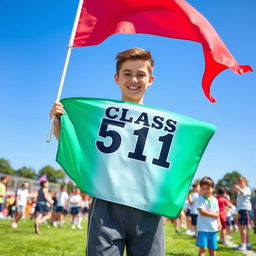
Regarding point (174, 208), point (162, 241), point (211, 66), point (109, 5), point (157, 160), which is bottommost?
point (162, 241)

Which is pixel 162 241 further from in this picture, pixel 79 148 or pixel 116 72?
pixel 116 72

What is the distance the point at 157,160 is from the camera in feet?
8.59

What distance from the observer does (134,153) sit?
262cm

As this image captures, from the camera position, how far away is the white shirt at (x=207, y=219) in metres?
6.15

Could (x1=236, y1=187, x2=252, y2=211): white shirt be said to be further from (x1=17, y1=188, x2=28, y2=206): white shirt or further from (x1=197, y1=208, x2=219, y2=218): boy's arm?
(x1=17, y1=188, x2=28, y2=206): white shirt

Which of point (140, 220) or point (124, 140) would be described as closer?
point (140, 220)

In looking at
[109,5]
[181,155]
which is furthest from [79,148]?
[109,5]

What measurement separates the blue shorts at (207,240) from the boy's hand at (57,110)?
436 centimetres

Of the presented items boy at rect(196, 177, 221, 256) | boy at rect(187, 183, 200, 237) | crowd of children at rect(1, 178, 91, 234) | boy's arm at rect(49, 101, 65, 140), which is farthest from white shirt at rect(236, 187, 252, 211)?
boy's arm at rect(49, 101, 65, 140)

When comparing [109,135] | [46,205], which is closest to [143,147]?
[109,135]

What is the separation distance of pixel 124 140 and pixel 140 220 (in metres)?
0.65

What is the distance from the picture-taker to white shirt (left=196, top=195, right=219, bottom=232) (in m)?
6.15

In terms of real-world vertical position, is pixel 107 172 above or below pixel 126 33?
below

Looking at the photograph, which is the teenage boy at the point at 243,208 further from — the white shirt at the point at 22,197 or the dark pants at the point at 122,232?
the white shirt at the point at 22,197
